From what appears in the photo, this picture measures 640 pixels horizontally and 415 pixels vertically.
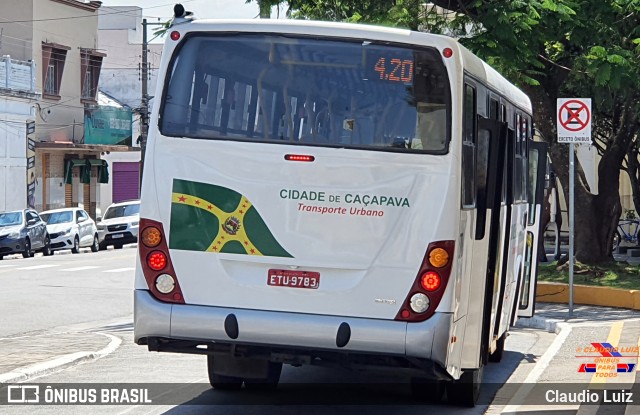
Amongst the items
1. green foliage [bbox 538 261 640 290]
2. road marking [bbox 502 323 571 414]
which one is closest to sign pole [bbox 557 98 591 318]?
road marking [bbox 502 323 571 414]

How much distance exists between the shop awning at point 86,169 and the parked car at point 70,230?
10.3 metres

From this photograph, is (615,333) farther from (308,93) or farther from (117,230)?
(117,230)

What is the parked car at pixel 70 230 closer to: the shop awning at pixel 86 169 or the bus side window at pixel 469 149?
the shop awning at pixel 86 169

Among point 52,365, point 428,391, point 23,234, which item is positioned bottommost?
point 23,234

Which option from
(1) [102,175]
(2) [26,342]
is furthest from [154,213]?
(1) [102,175]

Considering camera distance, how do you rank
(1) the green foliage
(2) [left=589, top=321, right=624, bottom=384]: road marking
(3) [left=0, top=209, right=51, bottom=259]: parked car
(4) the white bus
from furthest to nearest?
(3) [left=0, top=209, right=51, bottom=259]: parked car < (1) the green foliage < (2) [left=589, top=321, right=624, bottom=384]: road marking < (4) the white bus

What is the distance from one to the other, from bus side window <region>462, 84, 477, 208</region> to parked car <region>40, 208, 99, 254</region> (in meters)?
33.8

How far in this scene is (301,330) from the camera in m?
8.26

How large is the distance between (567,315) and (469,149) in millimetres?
10310

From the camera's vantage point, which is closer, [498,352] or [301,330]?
[301,330]

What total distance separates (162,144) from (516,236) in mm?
5178

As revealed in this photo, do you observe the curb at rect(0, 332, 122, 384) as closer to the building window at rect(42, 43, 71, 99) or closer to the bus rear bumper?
the bus rear bumper

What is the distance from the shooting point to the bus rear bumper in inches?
322

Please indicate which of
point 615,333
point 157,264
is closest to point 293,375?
point 157,264
